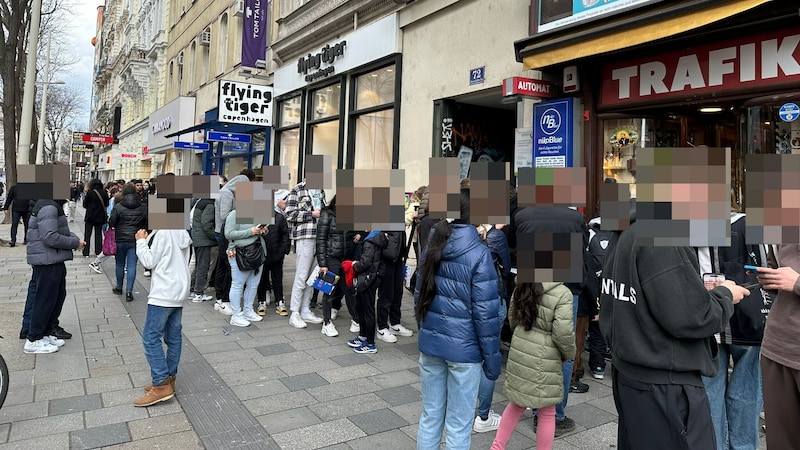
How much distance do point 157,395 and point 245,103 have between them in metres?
13.4

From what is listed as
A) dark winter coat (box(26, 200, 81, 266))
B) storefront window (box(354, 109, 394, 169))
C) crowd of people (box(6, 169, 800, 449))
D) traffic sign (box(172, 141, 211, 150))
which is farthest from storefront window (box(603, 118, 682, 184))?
traffic sign (box(172, 141, 211, 150))

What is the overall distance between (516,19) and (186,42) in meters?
21.7

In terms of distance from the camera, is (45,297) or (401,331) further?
(401,331)

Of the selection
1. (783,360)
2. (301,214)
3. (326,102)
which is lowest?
(783,360)

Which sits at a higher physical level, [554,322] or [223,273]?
[554,322]

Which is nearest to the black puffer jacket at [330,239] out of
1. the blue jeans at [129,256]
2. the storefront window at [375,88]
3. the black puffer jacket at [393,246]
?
the black puffer jacket at [393,246]

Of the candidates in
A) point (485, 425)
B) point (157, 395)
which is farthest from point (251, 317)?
point (485, 425)

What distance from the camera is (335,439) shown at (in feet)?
12.2

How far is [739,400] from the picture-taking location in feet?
10.8

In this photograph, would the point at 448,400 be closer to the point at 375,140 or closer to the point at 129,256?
the point at 129,256

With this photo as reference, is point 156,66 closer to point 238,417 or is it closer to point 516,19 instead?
point 516,19

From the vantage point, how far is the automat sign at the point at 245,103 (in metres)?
15.4

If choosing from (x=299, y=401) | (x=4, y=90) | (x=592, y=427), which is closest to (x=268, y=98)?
(x=4, y=90)

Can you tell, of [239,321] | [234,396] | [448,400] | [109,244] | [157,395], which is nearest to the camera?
[448,400]
